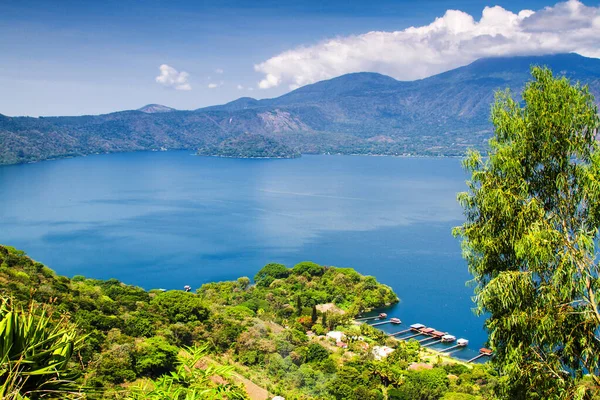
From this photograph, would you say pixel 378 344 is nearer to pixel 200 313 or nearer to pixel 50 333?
pixel 200 313

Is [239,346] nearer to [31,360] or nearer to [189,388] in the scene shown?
[189,388]

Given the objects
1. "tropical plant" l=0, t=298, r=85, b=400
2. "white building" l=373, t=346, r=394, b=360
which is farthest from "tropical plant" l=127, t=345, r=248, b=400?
"white building" l=373, t=346, r=394, b=360

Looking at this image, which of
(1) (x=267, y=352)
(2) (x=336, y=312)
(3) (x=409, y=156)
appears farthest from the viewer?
(3) (x=409, y=156)

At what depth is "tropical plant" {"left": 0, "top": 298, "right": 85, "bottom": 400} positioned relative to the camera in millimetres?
2730

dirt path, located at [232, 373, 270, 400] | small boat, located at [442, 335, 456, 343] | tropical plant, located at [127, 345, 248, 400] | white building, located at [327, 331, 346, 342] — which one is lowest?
small boat, located at [442, 335, 456, 343]

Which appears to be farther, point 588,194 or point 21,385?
point 588,194

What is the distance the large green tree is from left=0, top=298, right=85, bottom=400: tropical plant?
11.2 ft

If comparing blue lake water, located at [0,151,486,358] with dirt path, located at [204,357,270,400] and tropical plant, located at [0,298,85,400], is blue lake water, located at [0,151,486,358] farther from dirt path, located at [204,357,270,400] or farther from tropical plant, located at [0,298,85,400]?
tropical plant, located at [0,298,85,400]

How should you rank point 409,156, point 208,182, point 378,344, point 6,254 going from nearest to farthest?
point 6,254 < point 378,344 < point 208,182 < point 409,156

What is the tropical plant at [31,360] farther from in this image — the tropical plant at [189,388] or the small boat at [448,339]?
the small boat at [448,339]

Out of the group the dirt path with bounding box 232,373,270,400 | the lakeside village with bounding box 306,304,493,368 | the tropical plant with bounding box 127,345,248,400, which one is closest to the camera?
the tropical plant with bounding box 127,345,248,400

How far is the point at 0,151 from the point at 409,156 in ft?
348

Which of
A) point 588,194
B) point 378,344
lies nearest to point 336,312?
point 378,344

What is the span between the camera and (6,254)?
19.4 m
